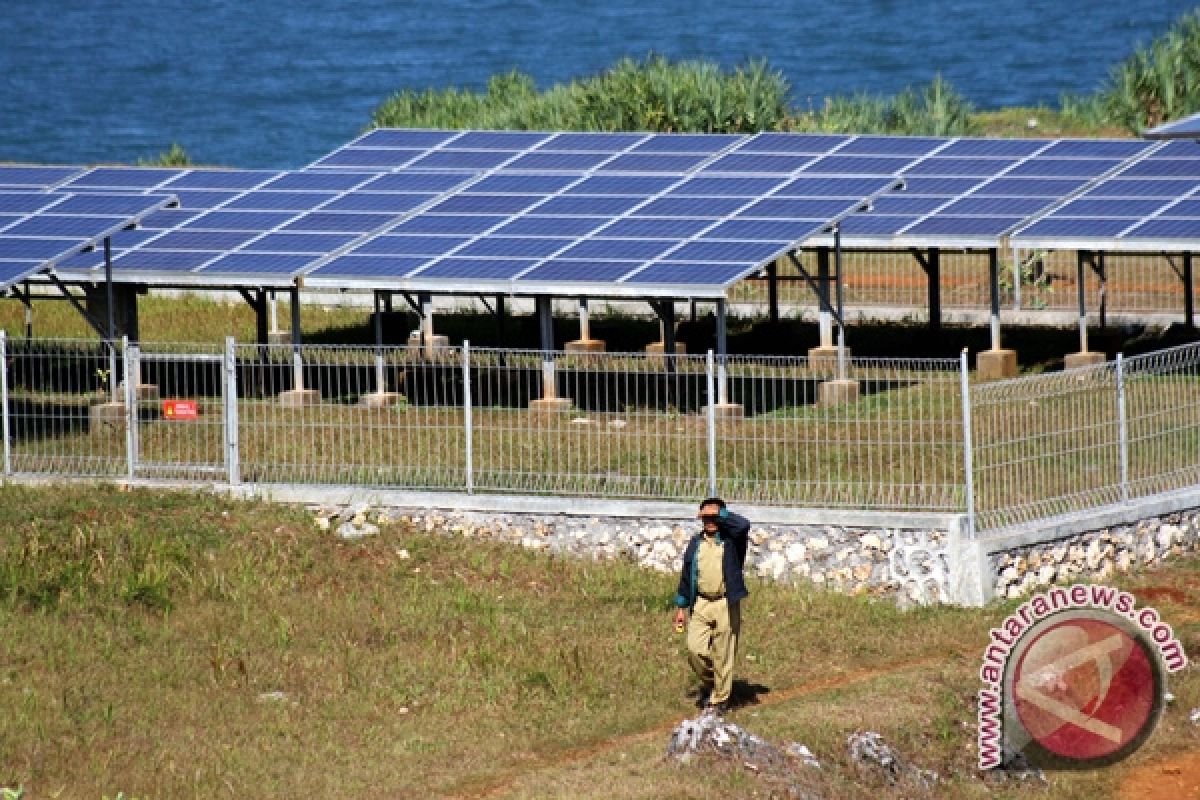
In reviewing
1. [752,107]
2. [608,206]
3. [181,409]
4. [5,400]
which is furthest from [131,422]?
[752,107]

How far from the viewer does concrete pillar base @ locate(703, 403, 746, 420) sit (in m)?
23.9

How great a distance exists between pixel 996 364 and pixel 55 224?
38.5 feet

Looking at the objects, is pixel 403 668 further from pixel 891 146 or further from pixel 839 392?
pixel 891 146

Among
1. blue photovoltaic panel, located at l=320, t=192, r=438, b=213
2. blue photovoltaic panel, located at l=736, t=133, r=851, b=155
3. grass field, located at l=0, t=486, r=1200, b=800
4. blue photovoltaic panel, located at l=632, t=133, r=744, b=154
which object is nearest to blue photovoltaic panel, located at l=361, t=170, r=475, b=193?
blue photovoltaic panel, located at l=320, t=192, r=438, b=213

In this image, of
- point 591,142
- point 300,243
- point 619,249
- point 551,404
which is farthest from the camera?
point 591,142

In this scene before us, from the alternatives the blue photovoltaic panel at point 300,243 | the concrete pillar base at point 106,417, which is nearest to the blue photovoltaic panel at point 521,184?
the blue photovoltaic panel at point 300,243

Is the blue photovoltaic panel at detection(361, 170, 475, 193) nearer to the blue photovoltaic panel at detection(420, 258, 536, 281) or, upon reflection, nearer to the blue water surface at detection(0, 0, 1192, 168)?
the blue photovoltaic panel at detection(420, 258, 536, 281)

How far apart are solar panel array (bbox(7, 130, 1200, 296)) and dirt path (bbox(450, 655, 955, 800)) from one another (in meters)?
7.32

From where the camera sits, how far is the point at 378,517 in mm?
23688

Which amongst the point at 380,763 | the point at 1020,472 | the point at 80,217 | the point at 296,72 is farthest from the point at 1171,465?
the point at 296,72

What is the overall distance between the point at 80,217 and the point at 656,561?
9928 millimetres

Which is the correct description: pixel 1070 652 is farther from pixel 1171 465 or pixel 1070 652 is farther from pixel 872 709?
pixel 1171 465

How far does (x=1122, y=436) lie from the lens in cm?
2270

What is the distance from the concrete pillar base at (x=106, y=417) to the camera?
2550 centimetres
